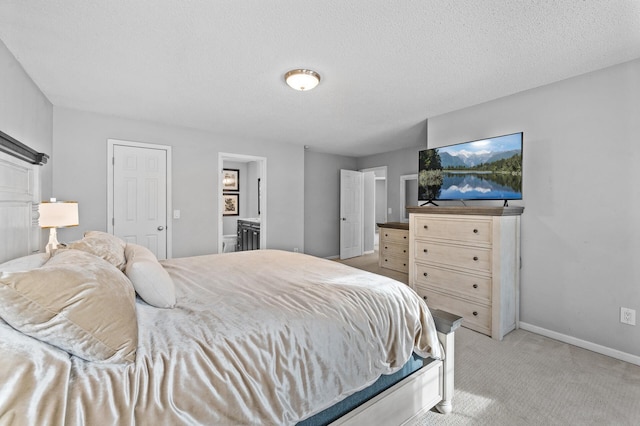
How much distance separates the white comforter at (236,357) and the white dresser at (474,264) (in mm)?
1493

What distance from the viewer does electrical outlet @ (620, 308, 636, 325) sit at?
7.63 feet

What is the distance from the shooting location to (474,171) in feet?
10.4

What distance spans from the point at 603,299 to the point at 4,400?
3.72 m

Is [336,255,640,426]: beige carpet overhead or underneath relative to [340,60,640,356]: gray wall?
underneath

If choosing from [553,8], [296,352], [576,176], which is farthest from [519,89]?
[296,352]

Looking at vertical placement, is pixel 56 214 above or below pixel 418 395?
above

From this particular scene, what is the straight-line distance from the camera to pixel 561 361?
7.67 feet

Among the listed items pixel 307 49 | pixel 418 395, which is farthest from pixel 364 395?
pixel 307 49

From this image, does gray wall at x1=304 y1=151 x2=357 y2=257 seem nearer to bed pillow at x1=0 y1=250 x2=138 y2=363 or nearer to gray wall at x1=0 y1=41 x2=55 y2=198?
gray wall at x1=0 y1=41 x2=55 y2=198

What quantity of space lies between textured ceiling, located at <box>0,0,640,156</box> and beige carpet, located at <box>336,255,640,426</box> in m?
2.50

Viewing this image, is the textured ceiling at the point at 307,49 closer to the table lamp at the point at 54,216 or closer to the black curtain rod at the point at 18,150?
the black curtain rod at the point at 18,150

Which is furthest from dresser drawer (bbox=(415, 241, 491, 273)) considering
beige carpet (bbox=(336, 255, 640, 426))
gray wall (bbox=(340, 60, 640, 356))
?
beige carpet (bbox=(336, 255, 640, 426))

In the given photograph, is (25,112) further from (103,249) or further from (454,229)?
(454,229)

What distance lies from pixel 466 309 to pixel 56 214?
157 inches
